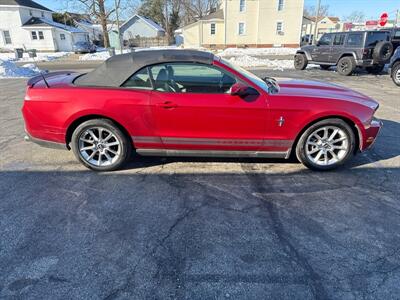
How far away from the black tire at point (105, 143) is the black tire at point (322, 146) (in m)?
2.33

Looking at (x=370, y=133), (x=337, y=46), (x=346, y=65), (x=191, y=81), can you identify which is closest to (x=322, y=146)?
(x=370, y=133)

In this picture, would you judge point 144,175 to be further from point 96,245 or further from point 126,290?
point 126,290

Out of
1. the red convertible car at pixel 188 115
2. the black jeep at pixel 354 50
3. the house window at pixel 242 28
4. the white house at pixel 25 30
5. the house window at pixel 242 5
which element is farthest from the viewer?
the white house at pixel 25 30

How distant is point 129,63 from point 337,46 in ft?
42.3

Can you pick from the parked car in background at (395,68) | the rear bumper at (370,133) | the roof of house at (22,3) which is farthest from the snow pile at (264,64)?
the roof of house at (22,3)

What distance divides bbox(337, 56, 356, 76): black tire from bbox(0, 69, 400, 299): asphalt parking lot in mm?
10258

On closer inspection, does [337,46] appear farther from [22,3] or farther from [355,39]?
[22,3]

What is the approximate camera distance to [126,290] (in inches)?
81.8

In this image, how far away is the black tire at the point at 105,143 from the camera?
3.71 metres

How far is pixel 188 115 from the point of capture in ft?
11.8

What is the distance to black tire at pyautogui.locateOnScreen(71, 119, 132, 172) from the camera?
3.71 m

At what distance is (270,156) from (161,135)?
1.50 meters

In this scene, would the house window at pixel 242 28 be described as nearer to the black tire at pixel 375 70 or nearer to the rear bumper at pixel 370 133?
the black tire at pixel 375 70

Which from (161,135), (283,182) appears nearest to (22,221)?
(161,135)
